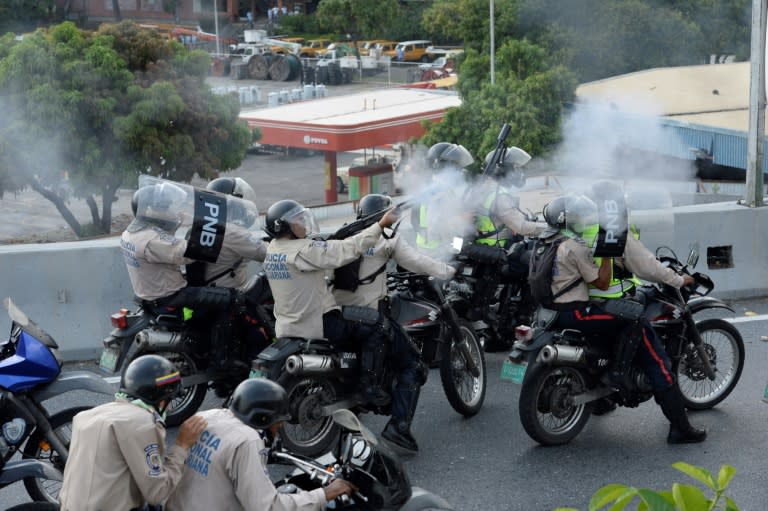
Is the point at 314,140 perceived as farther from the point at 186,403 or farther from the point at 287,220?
the point at 287,220

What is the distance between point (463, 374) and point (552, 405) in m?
0.95

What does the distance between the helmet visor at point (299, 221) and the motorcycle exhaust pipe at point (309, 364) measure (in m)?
0.79

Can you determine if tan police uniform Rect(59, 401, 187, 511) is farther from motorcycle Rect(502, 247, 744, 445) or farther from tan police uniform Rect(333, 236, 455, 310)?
motorcycle Rect(502, 247, 744, 445)

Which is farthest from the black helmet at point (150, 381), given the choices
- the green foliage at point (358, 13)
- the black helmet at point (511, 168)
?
the green foliage at point (358, 13)

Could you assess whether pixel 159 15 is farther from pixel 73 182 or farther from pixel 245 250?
pixel 245 250

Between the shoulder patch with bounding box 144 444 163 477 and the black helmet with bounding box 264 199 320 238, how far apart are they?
2.55 m

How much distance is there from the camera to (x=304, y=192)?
35688 millimetres

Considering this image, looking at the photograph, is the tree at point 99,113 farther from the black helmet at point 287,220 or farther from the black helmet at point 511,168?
the black helmet at point 287,220

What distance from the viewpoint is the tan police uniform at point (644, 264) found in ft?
23.5

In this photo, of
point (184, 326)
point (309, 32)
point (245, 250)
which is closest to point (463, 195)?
point (245, 250)

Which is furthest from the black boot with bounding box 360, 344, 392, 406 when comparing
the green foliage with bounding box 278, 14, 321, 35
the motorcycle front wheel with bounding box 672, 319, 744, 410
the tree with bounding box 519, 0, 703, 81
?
the green foliage with bounding box 278, 14, 321, 35

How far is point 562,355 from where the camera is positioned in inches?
275

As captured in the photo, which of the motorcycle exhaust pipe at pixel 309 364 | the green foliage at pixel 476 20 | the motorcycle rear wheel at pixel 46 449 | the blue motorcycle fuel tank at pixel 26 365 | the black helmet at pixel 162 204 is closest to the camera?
the blue motorcycle fuel tank at pixel 26 365

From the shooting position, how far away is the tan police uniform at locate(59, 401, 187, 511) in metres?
4.38
